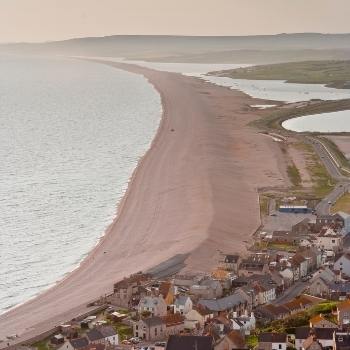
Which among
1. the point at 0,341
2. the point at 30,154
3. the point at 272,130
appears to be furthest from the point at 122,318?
the point at 272,130

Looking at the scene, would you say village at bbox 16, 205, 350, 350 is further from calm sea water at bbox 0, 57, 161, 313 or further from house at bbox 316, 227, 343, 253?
calm sea water at bbox 0, 57, 161, 313

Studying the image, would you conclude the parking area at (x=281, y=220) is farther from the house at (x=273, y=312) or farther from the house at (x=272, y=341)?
the house at (x=272, y=341)

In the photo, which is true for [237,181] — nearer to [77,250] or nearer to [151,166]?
[151,166]

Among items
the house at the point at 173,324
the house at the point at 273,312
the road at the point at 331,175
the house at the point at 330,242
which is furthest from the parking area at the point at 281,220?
the house at the point at 173,324

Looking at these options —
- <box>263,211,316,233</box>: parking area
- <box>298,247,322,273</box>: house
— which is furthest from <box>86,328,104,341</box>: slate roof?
<box>263,211,316,233</box>: parking area

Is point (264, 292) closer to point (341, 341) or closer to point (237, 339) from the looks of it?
point (237, 339)

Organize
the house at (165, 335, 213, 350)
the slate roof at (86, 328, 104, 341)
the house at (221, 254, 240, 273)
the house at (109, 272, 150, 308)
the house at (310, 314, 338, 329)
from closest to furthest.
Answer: the house at (165, 335, 213, 350) < the house at (310, 314, 338, 329) < the slate roof at (86, 328, 104, 341) < the house at (109, 272, 150, 308) < the house at (221, 254, 240, 273)
